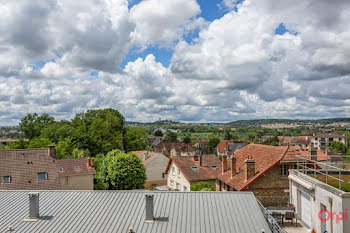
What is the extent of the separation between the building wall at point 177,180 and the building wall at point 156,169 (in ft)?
21.0

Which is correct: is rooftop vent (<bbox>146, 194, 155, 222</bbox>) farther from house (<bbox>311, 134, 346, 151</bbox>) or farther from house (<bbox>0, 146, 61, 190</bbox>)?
house (<bbox>311, 134, 346, 151</bbox>)

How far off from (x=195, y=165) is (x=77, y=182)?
17.4 metres

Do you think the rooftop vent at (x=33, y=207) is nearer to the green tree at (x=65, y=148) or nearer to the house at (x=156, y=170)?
the house at (x=156, y=170)

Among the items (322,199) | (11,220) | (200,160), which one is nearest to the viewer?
(11,220)

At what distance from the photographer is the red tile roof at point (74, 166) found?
1629 inches

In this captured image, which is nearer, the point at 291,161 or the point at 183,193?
the point at 183,193

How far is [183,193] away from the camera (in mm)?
16312

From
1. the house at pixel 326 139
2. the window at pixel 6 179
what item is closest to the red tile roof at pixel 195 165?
the window at pixel 6 179

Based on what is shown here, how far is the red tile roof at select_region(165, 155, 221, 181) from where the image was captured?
3808 cm

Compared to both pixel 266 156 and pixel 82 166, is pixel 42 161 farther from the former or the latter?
pixel 266 156

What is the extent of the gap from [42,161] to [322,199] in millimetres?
29623

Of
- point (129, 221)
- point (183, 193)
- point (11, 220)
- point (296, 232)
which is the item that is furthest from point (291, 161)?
point (11, 220)

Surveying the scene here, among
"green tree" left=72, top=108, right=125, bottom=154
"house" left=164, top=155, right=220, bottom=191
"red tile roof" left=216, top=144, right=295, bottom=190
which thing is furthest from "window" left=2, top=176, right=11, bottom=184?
"green tree" left=72, top=108, right=125, bottom=154

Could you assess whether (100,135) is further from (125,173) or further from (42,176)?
(42,176)
